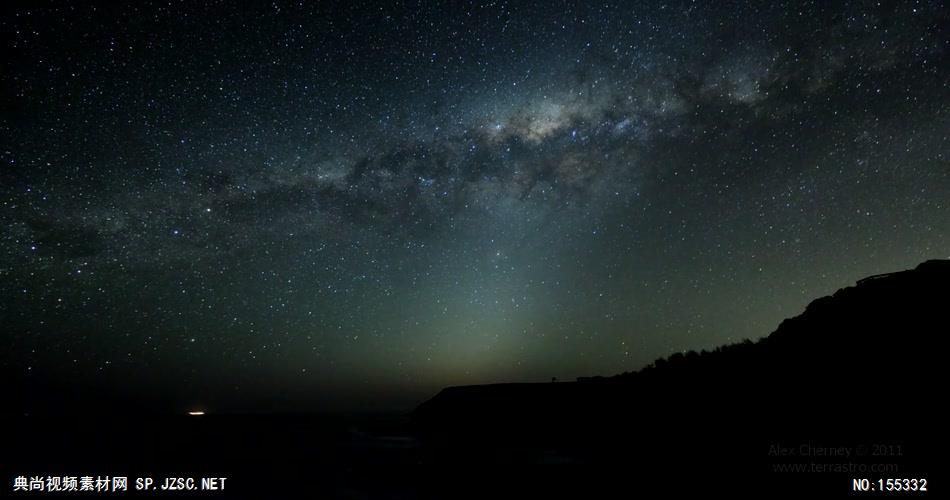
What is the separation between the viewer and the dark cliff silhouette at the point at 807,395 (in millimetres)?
19609

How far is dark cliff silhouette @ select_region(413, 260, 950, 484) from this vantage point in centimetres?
1961

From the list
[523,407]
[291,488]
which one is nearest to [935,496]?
[291,488]

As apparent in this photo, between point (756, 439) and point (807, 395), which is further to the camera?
point (807, 395)

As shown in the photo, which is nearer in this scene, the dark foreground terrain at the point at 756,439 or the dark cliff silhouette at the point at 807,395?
the dark foreground terrain at the point at 756,439

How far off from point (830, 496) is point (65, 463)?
5565 cm

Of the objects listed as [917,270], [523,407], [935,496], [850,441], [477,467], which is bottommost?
[523,407]

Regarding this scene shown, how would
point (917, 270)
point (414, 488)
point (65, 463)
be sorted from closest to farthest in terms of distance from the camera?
point (414, 488)
point (917, 270)
point (65, 463)

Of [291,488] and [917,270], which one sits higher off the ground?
[917,270]

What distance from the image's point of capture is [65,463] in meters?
41.1

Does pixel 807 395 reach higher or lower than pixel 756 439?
higher

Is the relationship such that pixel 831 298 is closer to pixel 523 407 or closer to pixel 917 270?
pixel 917 270

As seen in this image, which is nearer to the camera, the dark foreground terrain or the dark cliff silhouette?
the dark foreground terrain

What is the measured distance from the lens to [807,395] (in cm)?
2569

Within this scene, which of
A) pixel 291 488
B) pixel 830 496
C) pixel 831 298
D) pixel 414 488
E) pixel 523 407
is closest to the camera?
pixel 830 496
